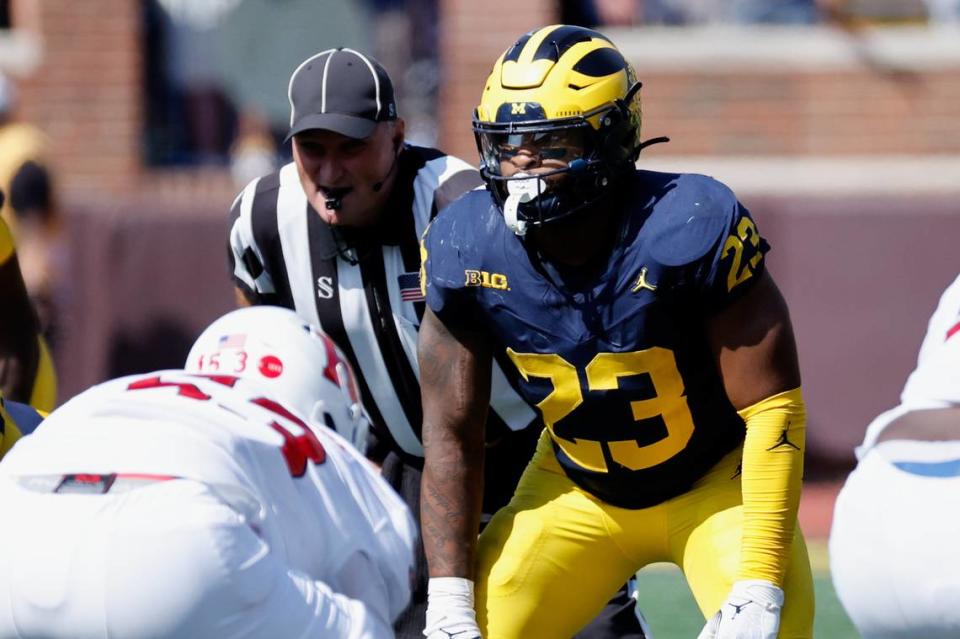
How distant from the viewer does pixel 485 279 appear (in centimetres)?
360

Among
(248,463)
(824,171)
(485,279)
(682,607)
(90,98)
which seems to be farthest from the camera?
(90,98)

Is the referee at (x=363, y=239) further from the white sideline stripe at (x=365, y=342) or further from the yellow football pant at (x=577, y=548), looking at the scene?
the yellow football pant at (x=577, y=548)

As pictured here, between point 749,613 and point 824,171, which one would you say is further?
point 824,171

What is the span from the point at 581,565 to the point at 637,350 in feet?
1.84

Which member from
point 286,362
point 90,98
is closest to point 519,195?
point 286,362

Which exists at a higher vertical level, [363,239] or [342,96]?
[342,96]

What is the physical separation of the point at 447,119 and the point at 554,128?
6362mm

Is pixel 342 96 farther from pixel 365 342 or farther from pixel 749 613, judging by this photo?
pixel 749 613

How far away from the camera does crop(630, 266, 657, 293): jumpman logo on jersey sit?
3480 millimetres

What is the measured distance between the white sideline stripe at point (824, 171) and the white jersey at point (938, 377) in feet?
19.8

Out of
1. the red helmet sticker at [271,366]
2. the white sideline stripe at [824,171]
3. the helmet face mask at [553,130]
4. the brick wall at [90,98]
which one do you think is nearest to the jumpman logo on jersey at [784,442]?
the helmet face mask at [553,130]

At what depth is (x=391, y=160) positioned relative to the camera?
15.0 ft

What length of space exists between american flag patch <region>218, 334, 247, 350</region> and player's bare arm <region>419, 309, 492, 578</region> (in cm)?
42

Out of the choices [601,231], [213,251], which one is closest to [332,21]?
[213,251]
